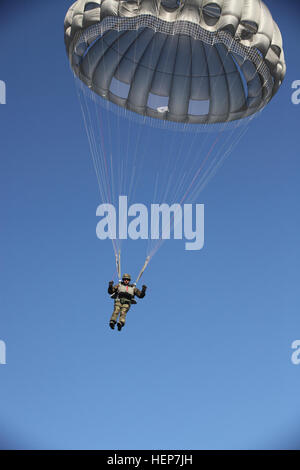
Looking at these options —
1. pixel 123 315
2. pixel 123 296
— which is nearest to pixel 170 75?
pixel 123 296

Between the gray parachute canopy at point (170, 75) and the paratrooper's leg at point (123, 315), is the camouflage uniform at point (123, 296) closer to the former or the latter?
the paratrooper's leg at point (123, 315)

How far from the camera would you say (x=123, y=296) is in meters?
17.1

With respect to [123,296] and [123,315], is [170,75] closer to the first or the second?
[123,296]

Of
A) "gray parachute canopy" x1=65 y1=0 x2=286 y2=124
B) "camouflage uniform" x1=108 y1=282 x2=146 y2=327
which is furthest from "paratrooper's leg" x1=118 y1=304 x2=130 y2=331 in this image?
"gray parachute canopy" x1=65 y1=0 x2=286 y2=124

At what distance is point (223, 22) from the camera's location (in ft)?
52.8

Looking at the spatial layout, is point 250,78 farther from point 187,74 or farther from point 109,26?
point 109,26

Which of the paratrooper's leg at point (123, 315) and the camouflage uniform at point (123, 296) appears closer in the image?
the paratrooper's leg at point (123, 315)

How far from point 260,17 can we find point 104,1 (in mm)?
3983

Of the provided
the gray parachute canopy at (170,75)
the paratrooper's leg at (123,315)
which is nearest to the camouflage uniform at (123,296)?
the paratrooper's leg at (123,315)

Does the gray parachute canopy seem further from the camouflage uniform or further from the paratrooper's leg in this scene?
the paratrooper's leg

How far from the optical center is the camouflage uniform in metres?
16.9

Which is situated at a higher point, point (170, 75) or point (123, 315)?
point (170, 75)

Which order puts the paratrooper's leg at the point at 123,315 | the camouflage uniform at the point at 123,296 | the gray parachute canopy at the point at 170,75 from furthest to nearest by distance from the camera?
the gray parachute canopy at the point at 170,75
the camouflage uniform at the point at 123,296
the paratrooper's leg at the point at 123,315

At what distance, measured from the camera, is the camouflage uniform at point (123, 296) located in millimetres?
16859
